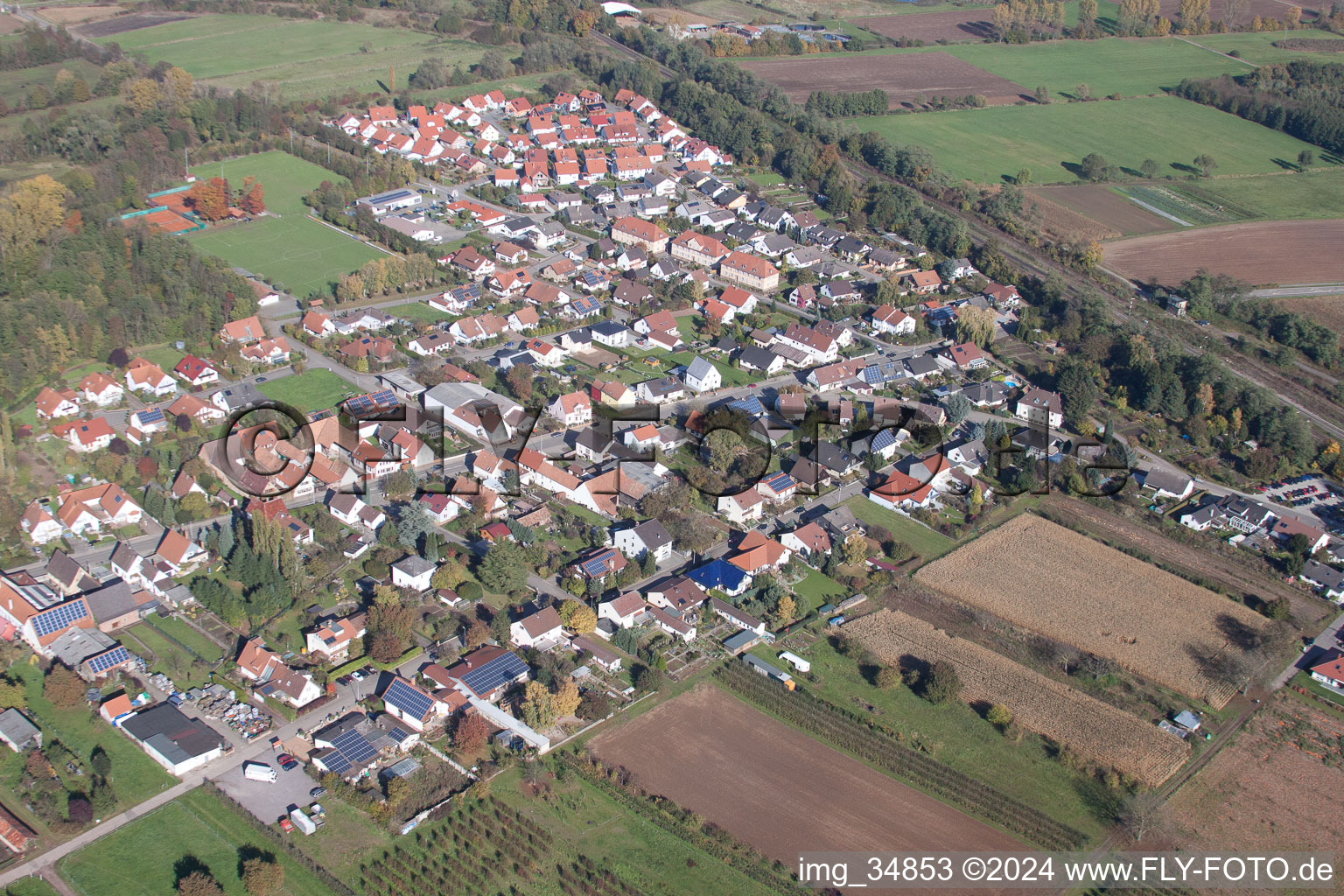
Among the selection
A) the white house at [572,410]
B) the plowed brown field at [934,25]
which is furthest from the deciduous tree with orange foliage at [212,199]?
the plowed brown field at [934,25]

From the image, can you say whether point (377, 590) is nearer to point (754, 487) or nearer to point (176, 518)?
point (176, 518)

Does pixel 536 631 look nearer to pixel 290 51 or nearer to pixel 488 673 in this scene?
pixel 488 673

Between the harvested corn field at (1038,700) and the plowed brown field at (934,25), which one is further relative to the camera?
the plowed brown field at (934,25)

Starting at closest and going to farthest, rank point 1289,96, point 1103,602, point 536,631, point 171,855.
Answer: point 171,855, point 536,631, point 1103,602, point 1289,96

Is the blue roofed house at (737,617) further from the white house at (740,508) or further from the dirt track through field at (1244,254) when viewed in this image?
the dirt track through field at (1244,254)

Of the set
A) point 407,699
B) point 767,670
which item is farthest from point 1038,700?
point 407,699

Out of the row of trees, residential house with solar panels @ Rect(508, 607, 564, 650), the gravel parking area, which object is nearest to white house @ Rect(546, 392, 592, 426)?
residential house with solar panels @ Rect(508, 607, 564, 650)
